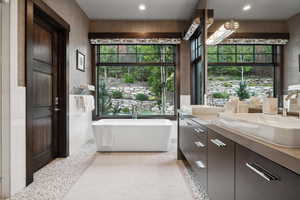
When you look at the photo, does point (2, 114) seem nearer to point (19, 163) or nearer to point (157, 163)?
point (19, 163)

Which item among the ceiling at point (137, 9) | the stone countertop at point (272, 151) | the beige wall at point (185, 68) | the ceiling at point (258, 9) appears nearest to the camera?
the stone countertop at point (272, 151)

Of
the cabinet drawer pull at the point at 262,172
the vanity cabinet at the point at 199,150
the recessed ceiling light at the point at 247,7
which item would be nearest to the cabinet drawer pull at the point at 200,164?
the vanity cabinet at the point at 199,150

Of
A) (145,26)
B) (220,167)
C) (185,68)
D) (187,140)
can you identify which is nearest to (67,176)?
(187,140)

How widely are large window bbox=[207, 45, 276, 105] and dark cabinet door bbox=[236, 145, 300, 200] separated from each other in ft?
3.01

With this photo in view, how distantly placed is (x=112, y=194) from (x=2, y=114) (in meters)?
1.29

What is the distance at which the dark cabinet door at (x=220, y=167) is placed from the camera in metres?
1.29

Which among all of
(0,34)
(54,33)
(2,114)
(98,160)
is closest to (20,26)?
(0,34)

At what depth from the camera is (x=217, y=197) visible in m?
1.54

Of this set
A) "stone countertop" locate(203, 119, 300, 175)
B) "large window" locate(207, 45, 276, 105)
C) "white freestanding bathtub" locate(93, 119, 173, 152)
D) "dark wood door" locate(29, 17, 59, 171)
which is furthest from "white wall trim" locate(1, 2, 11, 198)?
"large window" locate(207, 45, 276, 105)

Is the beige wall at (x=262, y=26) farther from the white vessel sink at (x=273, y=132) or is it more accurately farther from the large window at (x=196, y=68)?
the large window at (x=196, y=68)

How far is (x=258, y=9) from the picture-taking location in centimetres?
193

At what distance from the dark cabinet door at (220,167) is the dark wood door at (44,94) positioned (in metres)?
2.21

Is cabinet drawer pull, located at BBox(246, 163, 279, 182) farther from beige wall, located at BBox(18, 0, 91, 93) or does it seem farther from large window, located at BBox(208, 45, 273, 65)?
beige wall, located at BBox(18, 0, 91, 93)

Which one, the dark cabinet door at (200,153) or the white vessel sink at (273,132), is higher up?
the white vessel sink at (273,132)
